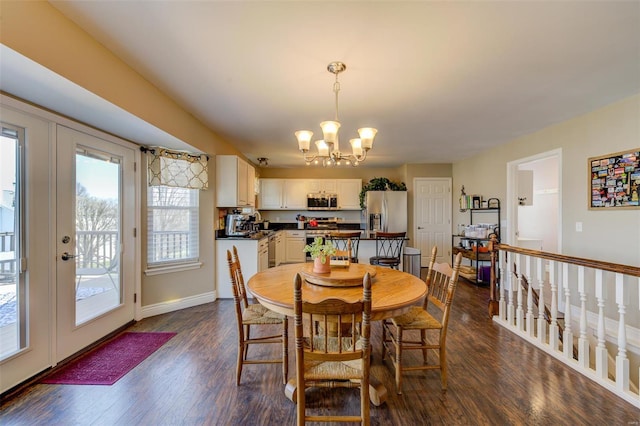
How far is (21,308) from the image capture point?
77.5 inches

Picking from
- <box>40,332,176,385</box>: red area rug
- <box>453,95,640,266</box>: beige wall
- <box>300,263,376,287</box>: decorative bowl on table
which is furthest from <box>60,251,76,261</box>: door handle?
<box>453,95,640,266</box>: beige wall

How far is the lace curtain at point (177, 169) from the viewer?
3.27 m

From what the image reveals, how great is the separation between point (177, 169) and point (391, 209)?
4.43 metres

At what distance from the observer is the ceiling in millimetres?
1614

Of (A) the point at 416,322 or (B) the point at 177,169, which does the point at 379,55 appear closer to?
(A) the point at 416,322

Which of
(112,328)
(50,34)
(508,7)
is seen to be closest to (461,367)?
(508,7)

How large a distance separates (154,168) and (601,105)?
5.15 meters

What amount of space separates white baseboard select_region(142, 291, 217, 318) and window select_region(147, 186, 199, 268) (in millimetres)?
498

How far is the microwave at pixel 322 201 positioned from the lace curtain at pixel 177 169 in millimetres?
3241

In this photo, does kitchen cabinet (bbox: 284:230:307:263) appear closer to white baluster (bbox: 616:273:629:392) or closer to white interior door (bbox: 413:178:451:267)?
white interior door (bbox: 413:178:451:267)

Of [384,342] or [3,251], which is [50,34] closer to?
[3,251]

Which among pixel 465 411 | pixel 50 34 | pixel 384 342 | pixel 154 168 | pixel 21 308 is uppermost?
pixel 50 34

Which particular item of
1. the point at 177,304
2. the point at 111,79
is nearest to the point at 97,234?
the point at 177,304

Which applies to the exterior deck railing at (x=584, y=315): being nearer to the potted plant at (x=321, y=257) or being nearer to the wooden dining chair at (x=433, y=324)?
the wooden dining chair at (x=433, y=324)
